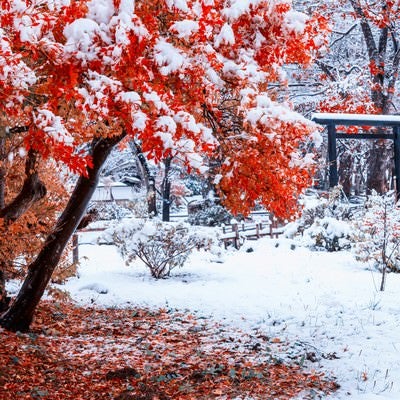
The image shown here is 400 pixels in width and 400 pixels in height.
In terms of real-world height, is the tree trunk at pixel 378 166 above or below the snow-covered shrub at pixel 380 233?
above

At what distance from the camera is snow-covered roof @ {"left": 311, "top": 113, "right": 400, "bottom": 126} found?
14695 mm

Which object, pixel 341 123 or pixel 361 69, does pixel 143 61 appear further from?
pixel 361 69

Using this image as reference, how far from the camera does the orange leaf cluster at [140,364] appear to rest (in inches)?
228

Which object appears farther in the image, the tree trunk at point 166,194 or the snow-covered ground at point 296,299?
the tree trunk at point 166,194

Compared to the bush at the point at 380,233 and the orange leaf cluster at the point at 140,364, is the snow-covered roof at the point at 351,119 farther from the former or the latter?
the orange leaf cluster at the point at 140,364

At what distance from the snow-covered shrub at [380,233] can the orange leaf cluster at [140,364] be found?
408 centimetres

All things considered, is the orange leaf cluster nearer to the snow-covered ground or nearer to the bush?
the snow-covered ground

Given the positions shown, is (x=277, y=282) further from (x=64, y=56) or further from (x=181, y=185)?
(x=181, y=185)

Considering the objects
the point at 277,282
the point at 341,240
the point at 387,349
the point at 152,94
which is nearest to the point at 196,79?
the point at 152,94

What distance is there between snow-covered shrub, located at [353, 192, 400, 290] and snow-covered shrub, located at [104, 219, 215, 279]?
11.2 feet

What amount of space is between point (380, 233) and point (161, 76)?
7538 millimetres

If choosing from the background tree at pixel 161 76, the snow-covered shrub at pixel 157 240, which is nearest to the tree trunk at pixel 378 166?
the snow-covered shrub at pixel 157 240

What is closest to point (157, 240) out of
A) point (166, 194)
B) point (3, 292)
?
point (3, 292)

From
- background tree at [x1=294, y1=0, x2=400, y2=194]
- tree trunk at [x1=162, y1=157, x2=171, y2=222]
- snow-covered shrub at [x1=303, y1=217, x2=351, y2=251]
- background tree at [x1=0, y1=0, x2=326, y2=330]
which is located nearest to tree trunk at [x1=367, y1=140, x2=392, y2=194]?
background tree at [x1=294, y1=0, x2=400, y2=194]
